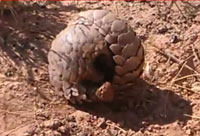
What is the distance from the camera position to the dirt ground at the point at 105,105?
3760 mm

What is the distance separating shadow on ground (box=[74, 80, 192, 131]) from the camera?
385 centimetres

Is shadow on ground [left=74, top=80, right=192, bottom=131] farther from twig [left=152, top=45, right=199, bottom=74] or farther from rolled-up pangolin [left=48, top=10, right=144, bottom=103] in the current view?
twig [left=152, top=45, right=199, bottom=74]

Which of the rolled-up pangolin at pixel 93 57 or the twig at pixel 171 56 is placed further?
the twig at pixel 171 56

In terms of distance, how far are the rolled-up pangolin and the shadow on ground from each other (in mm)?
99

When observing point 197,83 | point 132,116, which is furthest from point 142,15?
point 132,116

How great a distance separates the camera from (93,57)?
12.4 ft

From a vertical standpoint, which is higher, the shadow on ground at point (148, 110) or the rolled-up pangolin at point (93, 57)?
Result: the rolled-up pangolin at point (93, 57)

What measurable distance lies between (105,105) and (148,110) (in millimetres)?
270

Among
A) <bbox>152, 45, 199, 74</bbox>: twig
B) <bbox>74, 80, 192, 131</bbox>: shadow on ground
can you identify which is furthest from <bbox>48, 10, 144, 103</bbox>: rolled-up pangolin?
<bbox>152, 45, 199, 74</bbox>: twig

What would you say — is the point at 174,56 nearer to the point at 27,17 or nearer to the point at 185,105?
the point at 185,105

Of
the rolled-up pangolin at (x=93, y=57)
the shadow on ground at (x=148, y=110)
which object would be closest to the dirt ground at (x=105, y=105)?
the shadow on ground at (x=148, y=110)

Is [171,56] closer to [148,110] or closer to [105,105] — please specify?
[148,110]

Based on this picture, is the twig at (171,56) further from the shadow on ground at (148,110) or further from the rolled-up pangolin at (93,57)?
the rolled-up pangolin at (93,57)

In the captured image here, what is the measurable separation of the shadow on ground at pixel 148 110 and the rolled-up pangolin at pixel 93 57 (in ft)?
0.33
